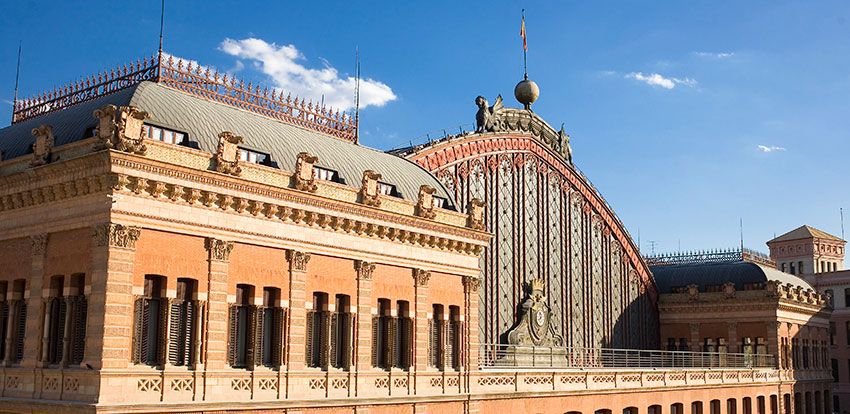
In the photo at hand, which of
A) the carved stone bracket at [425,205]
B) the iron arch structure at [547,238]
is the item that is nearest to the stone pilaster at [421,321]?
the carved stone bracket at [425,205]

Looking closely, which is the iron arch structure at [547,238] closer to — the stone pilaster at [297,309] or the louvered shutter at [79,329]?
the stone pilaster at [297,309]

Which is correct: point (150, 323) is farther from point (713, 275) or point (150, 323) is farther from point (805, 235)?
point (805, 235)

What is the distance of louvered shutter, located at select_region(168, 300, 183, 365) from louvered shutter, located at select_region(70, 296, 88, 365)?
2.59 metres

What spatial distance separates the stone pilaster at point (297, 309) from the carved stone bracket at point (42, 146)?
884 centimetres

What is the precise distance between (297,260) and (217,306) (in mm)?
3994

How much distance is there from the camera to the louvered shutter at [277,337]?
105ft

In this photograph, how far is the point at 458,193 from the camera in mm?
53844

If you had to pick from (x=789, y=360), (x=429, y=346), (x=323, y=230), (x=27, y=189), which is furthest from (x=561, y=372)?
(x=789, y=360)

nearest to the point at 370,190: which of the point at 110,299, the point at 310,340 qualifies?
the point at 310,340

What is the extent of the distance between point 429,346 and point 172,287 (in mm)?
13730

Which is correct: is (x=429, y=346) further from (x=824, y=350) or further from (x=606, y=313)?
(x=824, y=350)

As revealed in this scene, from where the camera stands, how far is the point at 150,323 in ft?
93.0

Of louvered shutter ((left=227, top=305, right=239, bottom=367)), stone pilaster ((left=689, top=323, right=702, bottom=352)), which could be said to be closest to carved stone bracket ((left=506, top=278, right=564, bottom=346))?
stone pilaster ((left=689, top=323, right=702, bottom=352))

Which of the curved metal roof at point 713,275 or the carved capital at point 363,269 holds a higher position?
the curved metal roof at point 713,275
